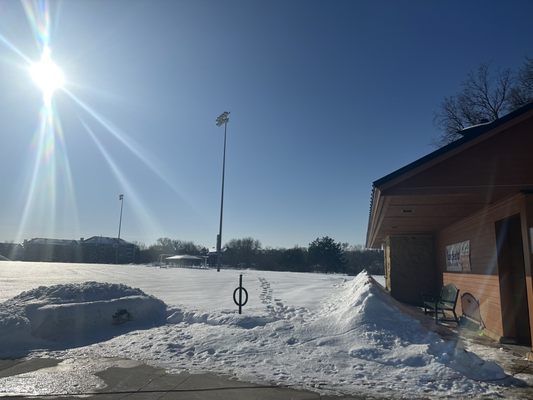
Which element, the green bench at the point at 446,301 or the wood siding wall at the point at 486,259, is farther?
the green bench at the point at 446,301

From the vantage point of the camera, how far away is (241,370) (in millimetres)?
5879

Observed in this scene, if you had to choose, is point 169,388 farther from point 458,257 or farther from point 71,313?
point 458,257

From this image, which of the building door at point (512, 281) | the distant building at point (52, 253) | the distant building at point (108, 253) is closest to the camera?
the building door at point (512, 281)

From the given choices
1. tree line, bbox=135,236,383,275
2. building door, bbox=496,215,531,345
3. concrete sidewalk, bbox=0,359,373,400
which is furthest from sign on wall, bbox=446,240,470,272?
tree line, bbox=135,236,383,275

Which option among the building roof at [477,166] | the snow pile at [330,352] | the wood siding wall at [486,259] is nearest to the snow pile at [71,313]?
the snow pile at [330,352]

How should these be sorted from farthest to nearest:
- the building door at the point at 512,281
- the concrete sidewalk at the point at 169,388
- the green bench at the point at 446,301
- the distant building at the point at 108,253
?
the distant building at the point at 108,253 < the green bench at the point at 446,301 < the building door at the point at 512,281 < the concrete sidewalk at the point at 169,388

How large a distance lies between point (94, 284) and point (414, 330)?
7.94 m

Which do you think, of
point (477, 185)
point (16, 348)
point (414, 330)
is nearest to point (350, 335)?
point (414, 330)

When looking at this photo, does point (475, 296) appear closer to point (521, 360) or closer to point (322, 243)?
point (521, 360)

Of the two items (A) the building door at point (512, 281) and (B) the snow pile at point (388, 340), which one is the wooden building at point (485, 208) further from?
(B) the snow pile at point (388, 340)

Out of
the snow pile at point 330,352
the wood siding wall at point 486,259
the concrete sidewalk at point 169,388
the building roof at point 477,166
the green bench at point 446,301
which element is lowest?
the concrete sidewalk at point 169,388

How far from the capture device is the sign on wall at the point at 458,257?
34.7 ft

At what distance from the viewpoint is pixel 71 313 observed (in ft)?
28.7

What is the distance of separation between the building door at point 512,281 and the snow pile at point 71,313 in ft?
24.3
